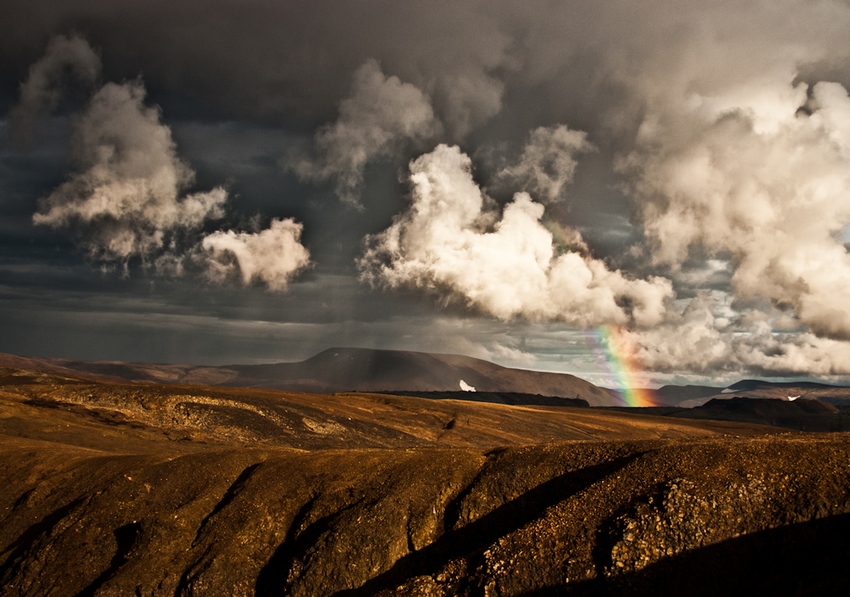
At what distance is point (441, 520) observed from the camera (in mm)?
59406

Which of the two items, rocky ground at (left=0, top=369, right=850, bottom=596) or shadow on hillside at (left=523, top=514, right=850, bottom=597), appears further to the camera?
rocky ground at (left=0, top=369, right=850, bottom=596)

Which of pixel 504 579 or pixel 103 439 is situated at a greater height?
pixel 504 579

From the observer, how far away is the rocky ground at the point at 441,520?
42.2 metres

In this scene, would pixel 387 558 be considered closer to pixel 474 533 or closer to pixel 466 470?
pixel 474 533

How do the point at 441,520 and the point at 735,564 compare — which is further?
the point at 441,520

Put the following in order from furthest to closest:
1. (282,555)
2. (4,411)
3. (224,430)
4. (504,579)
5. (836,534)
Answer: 1. (224,430)
2. (4,411)
3. (282,555)
4. (504,579)
5. (836,534)

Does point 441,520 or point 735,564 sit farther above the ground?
point 735,564

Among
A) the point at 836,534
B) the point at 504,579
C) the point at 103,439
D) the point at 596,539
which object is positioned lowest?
the point at 103,439

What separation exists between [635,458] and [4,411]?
148362 mm

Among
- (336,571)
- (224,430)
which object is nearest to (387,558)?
(336,571)

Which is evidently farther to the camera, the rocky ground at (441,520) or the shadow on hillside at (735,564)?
the rocky ground at (441,520)

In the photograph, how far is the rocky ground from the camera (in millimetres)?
42188

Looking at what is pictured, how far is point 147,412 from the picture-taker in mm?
168500

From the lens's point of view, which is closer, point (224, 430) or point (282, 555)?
point (282, 555)
